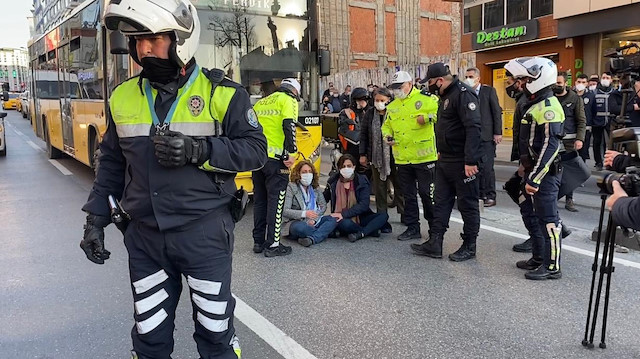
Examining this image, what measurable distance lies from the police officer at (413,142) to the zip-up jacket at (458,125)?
475 mm

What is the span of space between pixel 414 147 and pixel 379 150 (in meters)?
1.19

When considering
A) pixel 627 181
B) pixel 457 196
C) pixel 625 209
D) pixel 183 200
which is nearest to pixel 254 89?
pixel 457 196

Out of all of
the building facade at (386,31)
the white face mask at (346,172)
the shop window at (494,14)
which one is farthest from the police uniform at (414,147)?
the building facade at (386,31)

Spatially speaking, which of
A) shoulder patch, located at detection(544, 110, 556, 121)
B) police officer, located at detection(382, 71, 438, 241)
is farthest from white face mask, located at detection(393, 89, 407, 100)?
shoulder patch, located at detection(544, 110, 556, 121)

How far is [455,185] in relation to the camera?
541 cm

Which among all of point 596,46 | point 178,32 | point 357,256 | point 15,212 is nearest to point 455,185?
point 357,256

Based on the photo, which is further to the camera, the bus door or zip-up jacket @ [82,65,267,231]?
the bus door

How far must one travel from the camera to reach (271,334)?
3.77 metres

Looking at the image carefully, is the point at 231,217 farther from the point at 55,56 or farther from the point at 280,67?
the point at 55,56

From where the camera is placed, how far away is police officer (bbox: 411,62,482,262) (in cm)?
517

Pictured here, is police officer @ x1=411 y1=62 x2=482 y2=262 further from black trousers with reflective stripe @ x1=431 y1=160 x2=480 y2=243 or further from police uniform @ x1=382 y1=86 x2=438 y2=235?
police uniform @ x1=382 y1=86 x2=438 y2=235

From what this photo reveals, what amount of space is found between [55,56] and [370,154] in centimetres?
838

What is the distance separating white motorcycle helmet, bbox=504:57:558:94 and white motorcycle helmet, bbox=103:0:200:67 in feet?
10.2

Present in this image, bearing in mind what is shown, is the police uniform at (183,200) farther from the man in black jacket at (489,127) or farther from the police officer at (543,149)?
the man in black jacket at (489,127)
